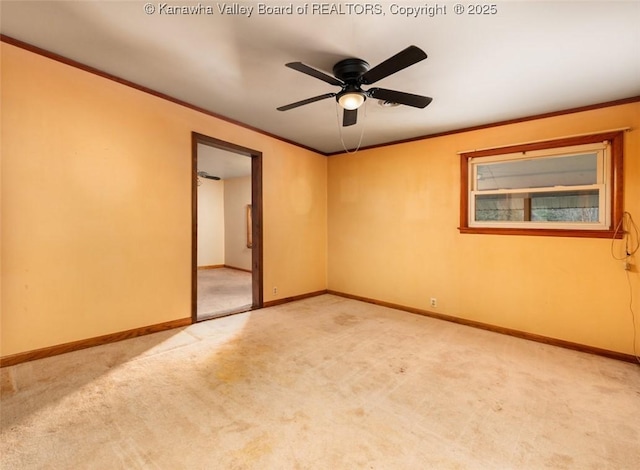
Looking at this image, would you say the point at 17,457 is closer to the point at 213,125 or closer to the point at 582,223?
the point at 213,125

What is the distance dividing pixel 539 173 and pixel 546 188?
0.70ft

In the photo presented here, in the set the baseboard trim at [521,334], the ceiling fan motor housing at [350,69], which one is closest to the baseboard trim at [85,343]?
the baseboard trim at [521,334]

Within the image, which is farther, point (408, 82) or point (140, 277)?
point (140, 277)

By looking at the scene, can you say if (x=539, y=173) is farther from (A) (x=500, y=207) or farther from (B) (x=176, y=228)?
(B) (x=176, y=228)

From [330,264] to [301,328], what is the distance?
6.61 ft

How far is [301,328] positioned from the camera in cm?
351

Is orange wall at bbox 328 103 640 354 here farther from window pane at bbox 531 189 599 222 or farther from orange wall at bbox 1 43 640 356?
window pane at bbox 531 189 599 222

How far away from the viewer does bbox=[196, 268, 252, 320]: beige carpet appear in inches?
164

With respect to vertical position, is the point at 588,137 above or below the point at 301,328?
above

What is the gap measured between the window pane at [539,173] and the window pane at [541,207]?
118 mm

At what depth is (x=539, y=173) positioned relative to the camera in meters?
3.41

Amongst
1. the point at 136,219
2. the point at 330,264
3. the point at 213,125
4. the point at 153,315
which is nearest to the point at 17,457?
the point at 153,315

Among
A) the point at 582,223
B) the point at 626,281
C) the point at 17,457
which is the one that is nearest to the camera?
the point at 17,457

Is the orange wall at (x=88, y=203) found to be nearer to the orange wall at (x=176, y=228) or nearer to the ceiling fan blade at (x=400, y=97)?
the orange wall at (x=176, y=228)
